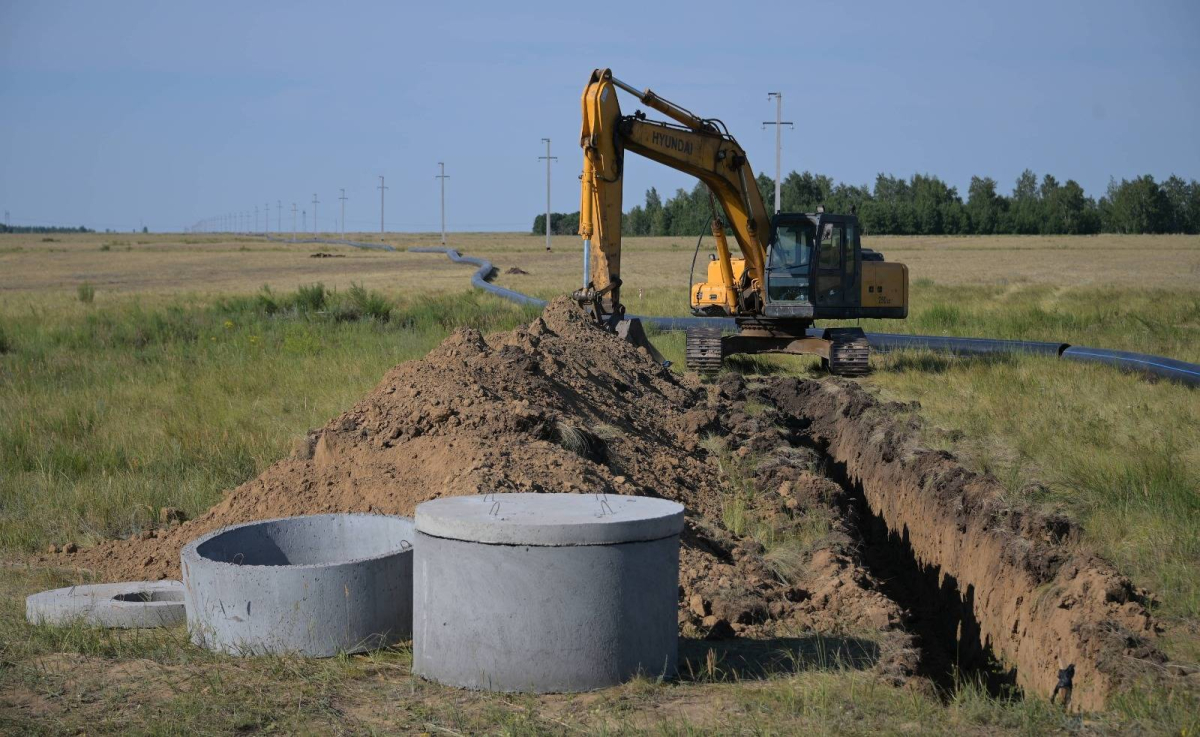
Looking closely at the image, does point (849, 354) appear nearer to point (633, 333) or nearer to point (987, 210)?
point (633, 333)

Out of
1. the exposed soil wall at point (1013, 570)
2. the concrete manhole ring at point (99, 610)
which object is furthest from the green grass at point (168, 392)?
the exposed soil wall at point (1013, 570)

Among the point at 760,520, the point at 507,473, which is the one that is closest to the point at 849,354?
the point at 760,520

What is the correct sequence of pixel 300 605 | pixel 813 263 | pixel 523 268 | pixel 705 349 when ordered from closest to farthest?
1. pixel 300 605
2. pixel 705 349
3. pixel 813 263
4. pixel 523 268

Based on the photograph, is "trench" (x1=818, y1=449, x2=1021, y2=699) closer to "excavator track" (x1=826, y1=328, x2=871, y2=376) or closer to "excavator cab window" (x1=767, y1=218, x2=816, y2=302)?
"excavator track" (x1=826, y1=328, x2=871, y2=376)

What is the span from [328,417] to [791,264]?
817 centimetres

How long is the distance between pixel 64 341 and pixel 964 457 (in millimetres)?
15260

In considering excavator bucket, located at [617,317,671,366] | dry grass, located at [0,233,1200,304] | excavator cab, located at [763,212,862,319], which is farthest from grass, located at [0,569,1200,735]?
dry grass, located at [0,233,1200,304]

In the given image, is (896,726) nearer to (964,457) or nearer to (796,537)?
(796,537)

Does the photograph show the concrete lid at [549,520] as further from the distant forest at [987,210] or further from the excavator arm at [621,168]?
the distant forest at [987,210]

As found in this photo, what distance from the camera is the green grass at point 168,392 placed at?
909 cm

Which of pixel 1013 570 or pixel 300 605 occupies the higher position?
pixel 300 605

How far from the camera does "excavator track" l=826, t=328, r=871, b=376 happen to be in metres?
16.8

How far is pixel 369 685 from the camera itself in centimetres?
507

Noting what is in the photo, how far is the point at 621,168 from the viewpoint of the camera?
1512 centimetres
